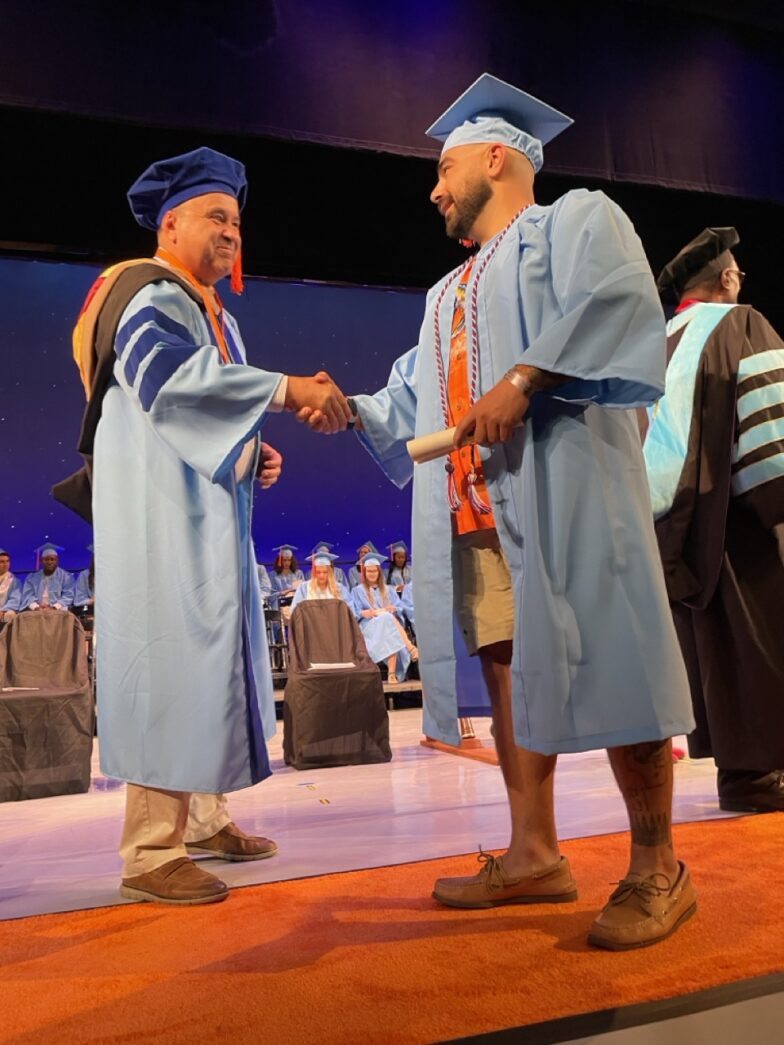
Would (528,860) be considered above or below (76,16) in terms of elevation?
below

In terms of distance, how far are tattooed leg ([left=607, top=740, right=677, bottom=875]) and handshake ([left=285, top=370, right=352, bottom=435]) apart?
108 centimetres

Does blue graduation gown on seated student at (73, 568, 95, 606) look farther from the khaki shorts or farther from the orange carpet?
the khaki shorts

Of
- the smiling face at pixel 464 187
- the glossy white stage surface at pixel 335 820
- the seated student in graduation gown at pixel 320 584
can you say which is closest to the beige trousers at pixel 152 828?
the glossy white stage surface at pixel 335 820

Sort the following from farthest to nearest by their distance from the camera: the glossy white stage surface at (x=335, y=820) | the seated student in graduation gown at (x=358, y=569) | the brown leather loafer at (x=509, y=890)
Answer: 1. the seated student in graduation gown at (x=358, y=569)
2. the glossy white stage surface at (x=335, y=820)
3. the brown leather loafer at (x=509, y=890)

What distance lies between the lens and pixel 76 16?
15.2 ft

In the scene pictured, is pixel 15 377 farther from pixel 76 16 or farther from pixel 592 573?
pixel 592 573

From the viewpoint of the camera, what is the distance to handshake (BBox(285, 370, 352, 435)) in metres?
2.20

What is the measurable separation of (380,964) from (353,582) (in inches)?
351

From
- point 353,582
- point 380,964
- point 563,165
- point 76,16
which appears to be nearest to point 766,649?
Result: point 380,964

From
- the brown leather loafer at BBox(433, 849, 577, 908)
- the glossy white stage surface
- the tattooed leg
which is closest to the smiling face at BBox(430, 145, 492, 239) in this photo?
the tattooed leg

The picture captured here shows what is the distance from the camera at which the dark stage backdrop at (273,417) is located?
34.6 ft

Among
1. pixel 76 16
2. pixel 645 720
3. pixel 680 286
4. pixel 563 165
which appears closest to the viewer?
pixel 645 720

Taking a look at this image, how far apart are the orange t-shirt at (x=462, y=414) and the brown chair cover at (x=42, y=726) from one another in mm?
2953

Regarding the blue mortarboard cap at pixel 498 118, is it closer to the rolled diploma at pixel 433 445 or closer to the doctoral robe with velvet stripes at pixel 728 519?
the rolled diploma at pixel 433 445
